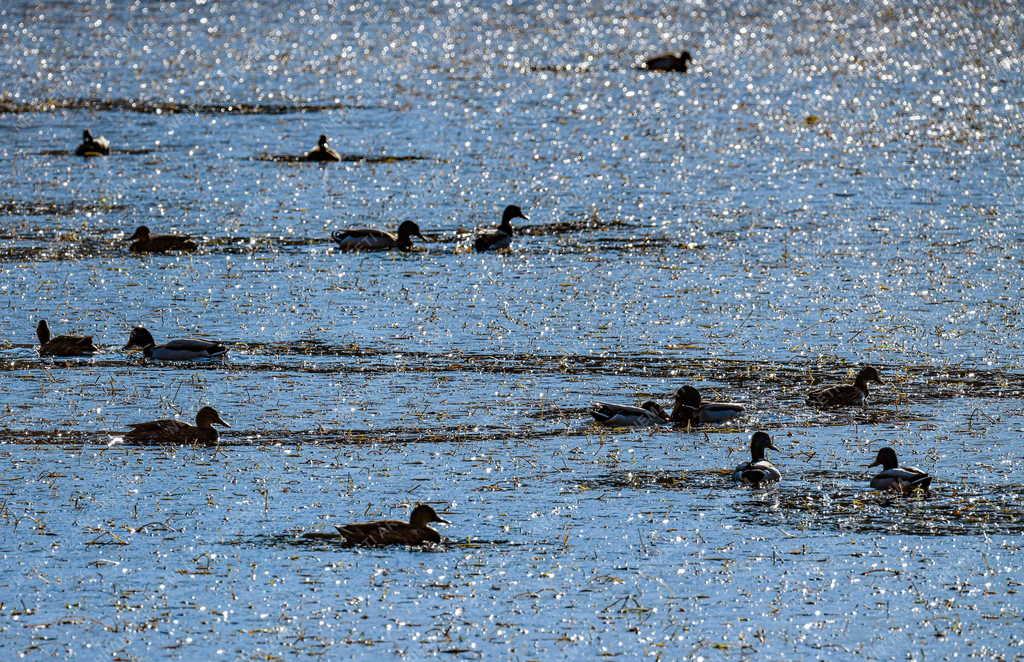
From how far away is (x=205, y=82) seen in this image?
166 ft

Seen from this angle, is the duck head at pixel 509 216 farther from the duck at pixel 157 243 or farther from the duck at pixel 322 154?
the duck at pixel 322 154

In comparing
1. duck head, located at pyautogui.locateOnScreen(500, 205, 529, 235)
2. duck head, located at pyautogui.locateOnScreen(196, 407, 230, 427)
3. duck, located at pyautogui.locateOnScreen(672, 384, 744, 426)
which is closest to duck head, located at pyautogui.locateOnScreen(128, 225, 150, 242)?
duck head, located at pyautogui.locateOnScreen(500, 205, 529, 235)

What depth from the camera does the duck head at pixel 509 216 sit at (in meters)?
27.9

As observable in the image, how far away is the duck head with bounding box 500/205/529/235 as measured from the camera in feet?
91.5

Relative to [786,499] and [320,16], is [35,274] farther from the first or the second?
[320,16]

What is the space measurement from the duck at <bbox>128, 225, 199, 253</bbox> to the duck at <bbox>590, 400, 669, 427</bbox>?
10.7 metres

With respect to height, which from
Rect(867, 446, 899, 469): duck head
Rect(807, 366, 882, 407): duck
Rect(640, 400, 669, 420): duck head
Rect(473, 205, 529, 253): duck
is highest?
Rect(473, 205, 529, 253): duck

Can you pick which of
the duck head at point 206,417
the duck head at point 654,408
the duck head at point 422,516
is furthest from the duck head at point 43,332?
the duck head at point 422,516

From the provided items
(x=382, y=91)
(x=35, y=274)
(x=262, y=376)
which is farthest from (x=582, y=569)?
(x=382, y=91)

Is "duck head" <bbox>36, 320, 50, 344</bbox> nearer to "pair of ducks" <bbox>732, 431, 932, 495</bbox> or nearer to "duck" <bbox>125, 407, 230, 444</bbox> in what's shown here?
"duck" <bbox>125, 407, 230, 444</bbox>

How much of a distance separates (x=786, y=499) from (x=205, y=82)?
3734 cm

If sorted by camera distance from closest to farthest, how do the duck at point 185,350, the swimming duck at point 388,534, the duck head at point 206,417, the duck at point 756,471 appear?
the swimming duck at point 388,534 < the duck at point 756,471 < the duck head at point 206,417 < the duck at point 185,350

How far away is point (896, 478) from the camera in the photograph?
15102mm

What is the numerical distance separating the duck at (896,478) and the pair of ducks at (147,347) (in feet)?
25.2
